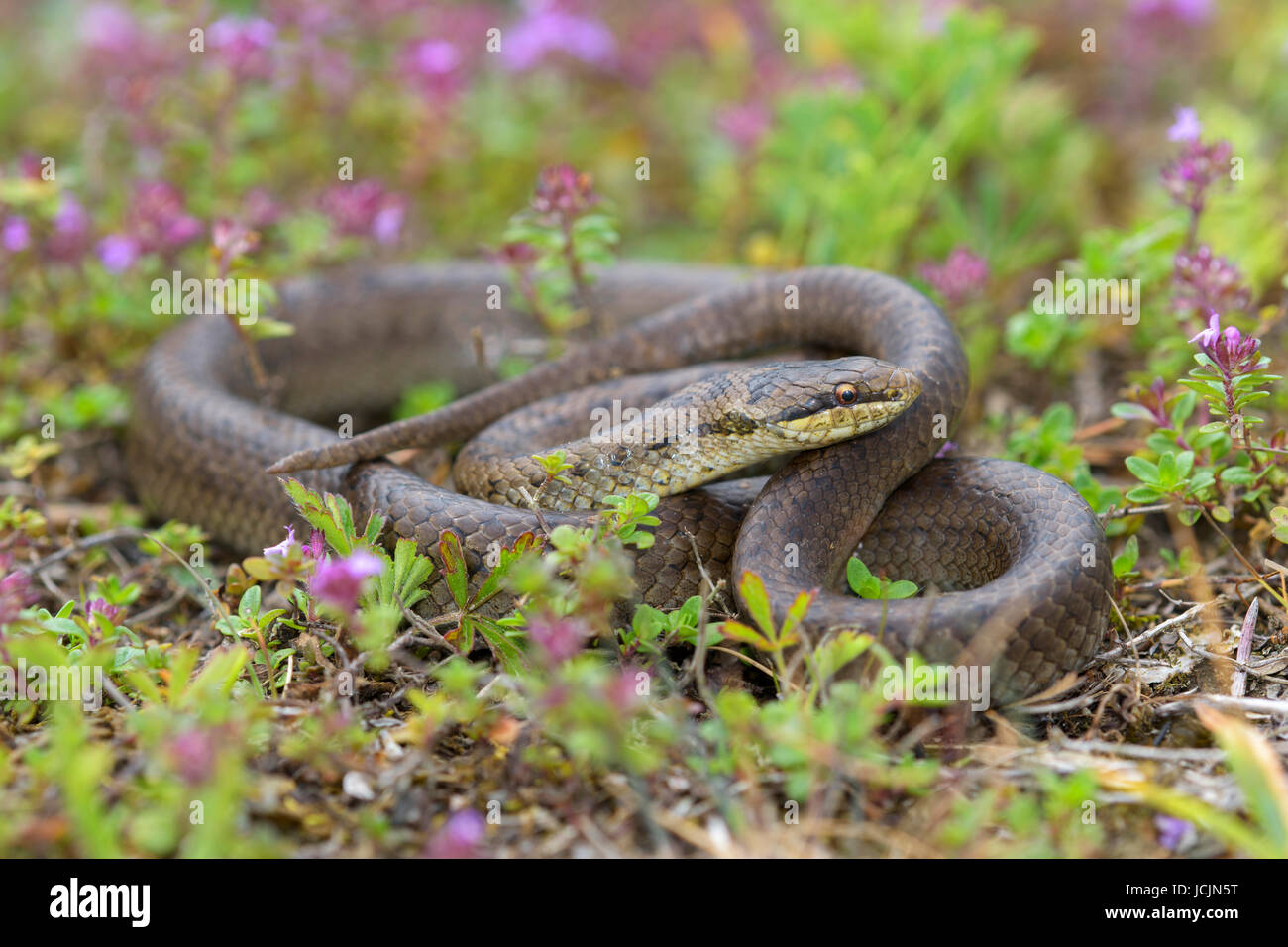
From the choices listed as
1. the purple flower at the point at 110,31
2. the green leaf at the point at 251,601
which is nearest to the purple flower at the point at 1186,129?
the green leaf at the point at 251,601

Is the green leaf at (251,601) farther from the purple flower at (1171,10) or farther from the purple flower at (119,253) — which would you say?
the purple flower at (1171,10)

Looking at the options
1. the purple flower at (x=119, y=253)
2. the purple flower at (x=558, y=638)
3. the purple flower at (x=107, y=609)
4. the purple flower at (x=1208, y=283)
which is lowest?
the purple flower at (x=107, y=609)

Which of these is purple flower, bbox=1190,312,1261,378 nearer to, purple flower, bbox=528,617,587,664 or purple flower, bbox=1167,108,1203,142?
purple flower, bbox=1167,108,1203,142

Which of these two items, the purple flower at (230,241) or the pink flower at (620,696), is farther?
the purple flower at (230,241)

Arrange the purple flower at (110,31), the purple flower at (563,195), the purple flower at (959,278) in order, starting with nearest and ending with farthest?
the purple flower at (563,195), the purple flower at (959,278), the purple flower at (110,31)

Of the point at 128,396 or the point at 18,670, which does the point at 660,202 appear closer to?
the point at 128,396

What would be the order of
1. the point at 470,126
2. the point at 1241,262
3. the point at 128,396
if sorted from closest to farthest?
the point at 1241,262 < the point at 128,396 < the point at 470,126
